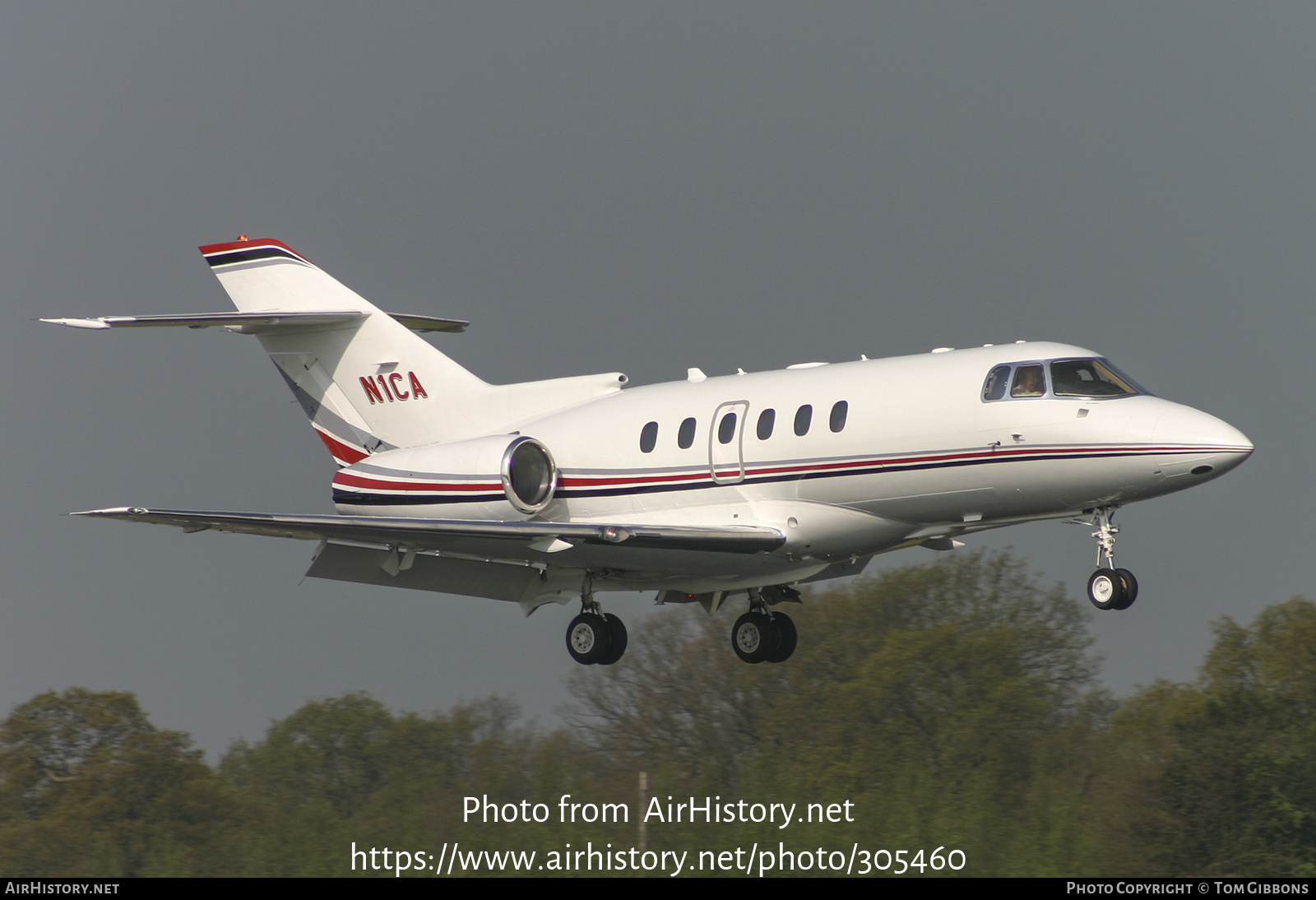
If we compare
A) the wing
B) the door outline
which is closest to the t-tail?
the wing

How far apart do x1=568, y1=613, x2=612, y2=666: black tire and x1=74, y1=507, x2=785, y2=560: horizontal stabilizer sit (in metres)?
1.55

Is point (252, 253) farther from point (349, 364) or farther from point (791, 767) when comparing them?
point (791, 767)

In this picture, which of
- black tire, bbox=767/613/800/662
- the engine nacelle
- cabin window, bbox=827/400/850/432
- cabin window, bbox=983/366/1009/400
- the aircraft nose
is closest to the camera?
the aircraft nose

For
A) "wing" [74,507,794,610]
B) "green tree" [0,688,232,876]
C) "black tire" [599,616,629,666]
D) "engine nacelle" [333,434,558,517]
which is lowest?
"green tree" [0,688,232,876]

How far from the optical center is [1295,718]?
34.0 meters

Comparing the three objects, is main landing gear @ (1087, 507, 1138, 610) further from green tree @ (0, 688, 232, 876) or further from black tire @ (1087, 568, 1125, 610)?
green tree @ (0, 688, 232, 876)

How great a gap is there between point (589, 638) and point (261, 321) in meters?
6.72

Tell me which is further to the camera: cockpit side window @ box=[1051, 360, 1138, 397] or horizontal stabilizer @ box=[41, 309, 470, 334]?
horizontal stabilizer @ box=[41, 309, 470, 334]

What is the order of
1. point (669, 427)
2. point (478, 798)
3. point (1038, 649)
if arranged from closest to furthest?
point (669, 427)
point (478, 798)
point (1038, 649)

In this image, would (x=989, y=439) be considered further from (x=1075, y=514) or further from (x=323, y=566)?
(x=323, y=566)

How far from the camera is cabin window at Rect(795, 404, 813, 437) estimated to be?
58.5 ft

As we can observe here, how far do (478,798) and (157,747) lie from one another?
9.13 meters

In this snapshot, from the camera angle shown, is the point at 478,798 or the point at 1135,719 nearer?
the point at 478,798
